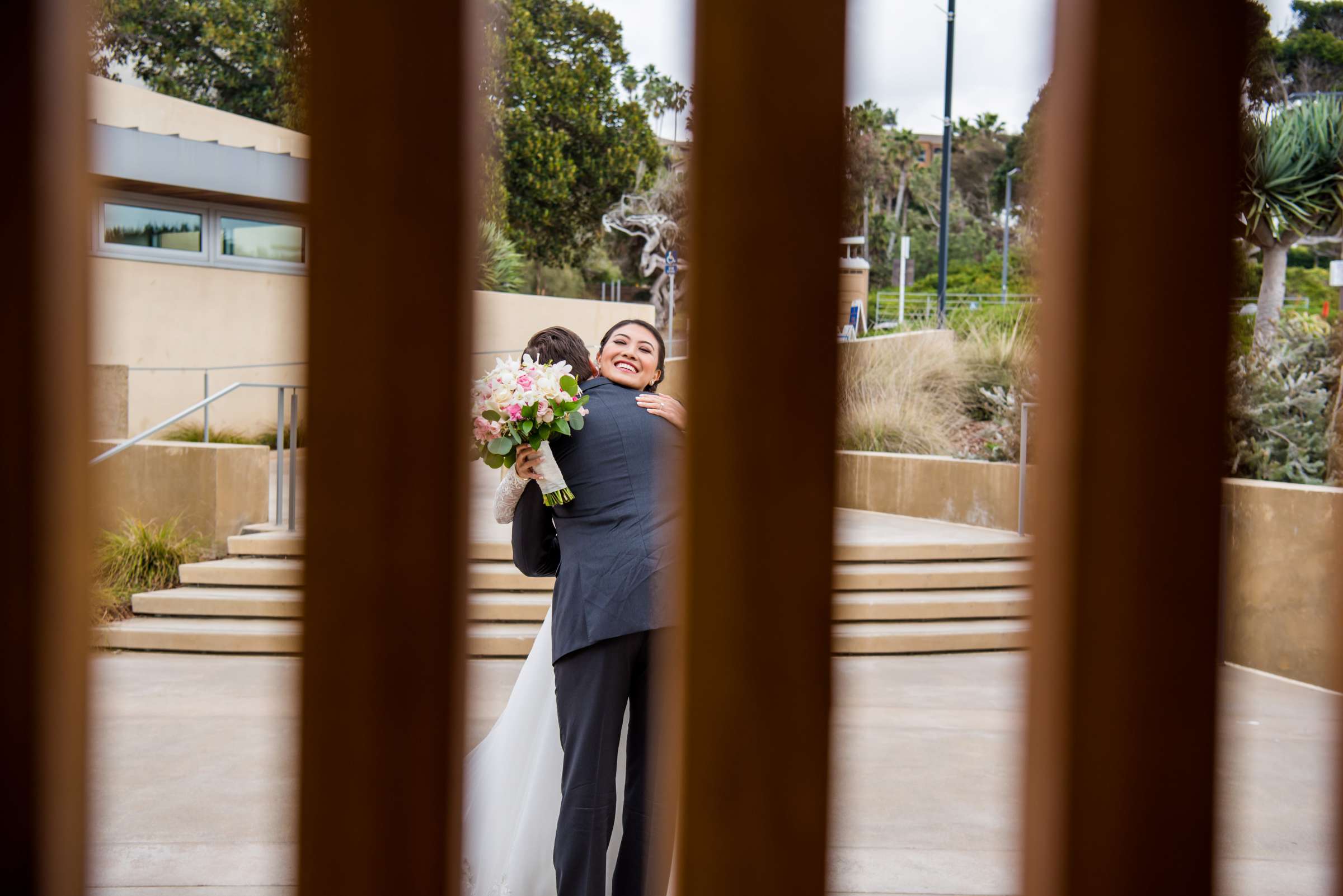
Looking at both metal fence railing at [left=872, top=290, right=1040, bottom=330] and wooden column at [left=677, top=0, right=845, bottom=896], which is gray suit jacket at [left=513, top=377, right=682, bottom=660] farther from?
metal fence railing at [left=872, top=290, right=1040, bottom=330]

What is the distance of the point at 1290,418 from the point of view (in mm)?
7367

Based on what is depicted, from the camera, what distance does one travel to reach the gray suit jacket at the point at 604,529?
2.86 m

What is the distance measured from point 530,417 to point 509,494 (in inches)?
12.4

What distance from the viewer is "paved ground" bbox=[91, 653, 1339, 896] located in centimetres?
326

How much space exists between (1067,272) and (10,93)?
424 mm

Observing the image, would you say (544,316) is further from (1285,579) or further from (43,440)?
(43,440)

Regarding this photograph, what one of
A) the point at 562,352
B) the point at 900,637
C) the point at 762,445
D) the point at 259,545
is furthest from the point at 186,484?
A: the point at 762,445

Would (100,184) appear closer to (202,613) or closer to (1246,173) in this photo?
(1246,173)

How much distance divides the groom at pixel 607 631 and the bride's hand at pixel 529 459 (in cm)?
12

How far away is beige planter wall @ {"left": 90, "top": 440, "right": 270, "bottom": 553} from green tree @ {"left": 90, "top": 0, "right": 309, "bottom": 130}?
11680 mm

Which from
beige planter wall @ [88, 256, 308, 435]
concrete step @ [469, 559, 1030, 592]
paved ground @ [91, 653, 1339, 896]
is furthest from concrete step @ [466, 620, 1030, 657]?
beige planter wall @ [88, 256, 308, 435]

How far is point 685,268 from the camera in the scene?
41 centimetres

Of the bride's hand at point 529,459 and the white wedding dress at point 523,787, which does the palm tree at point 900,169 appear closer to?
the white wedding dress at point 523,787

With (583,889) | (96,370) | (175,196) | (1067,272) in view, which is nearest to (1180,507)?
(1067,272)
